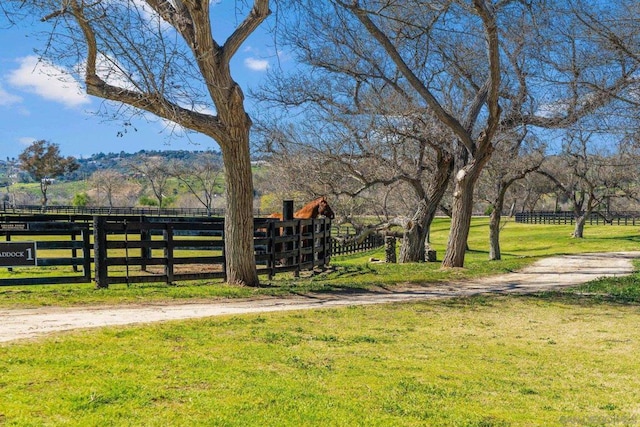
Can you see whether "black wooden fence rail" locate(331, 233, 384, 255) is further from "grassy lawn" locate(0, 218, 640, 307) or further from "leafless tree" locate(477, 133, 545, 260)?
"grassy lawn" locate(0, 218, 640, 307)

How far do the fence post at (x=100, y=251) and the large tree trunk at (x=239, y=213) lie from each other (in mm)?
2374

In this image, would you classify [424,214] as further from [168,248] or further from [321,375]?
[321,375]

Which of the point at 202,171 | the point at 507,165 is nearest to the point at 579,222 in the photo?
the point at 507,165

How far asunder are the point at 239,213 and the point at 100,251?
Result: 9.13ft

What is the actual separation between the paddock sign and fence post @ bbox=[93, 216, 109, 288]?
116cm

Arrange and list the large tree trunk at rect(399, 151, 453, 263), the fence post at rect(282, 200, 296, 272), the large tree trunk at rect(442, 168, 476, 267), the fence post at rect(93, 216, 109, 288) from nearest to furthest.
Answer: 1. the fence post at rect(93, 216, 109, 288)
2. the fence post at rect(282, 200, 296, 272)
3. the large tree trunk at rect(442, 168, 476, 267)
4. the large tree trunk at rect(399, 151, 453, 263)

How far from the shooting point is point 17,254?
11.0 m

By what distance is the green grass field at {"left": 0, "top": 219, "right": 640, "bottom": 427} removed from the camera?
424 centimetres

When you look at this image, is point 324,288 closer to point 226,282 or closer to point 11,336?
point 226,282

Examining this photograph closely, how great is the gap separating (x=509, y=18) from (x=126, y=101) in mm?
10685

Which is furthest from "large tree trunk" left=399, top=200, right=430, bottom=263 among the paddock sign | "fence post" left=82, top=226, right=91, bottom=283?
the paddock sign

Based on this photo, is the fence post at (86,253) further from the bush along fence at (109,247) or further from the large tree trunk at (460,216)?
the large tree trunk at (460,216)

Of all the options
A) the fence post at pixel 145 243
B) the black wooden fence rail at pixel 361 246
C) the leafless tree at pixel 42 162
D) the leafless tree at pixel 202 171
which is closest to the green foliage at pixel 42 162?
the leafless tree at pixel 42 162

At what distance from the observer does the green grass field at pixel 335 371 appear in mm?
4238
